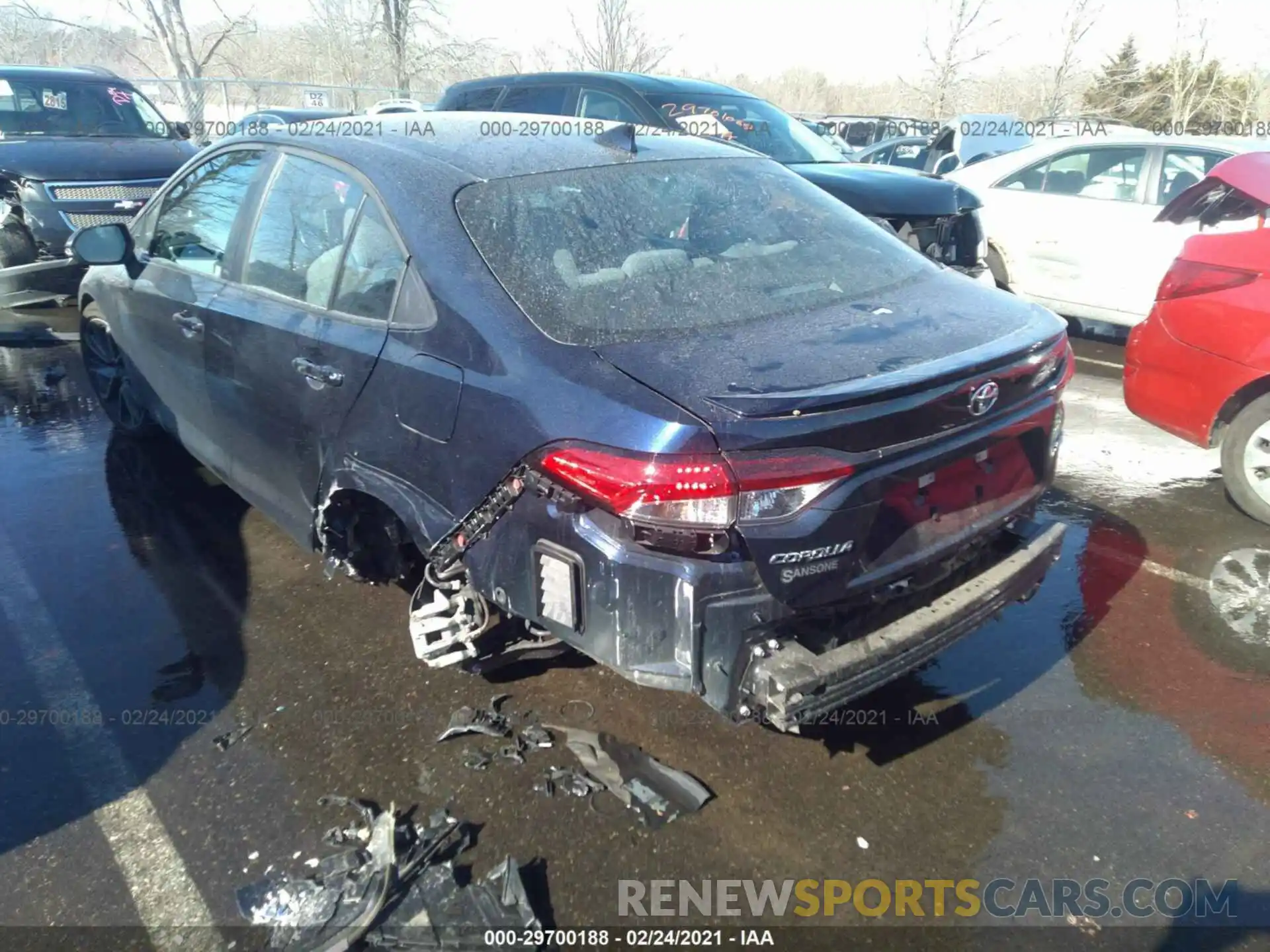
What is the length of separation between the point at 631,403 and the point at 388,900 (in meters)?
1.39

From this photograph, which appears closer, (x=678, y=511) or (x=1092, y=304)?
(x=678, y=511)

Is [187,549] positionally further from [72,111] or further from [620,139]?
[72,111]

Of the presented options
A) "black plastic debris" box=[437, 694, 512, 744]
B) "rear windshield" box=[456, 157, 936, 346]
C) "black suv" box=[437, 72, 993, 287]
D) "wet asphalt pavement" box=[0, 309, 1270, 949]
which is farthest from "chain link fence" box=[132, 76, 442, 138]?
"black plastic debris" box=[437, 694, 512, 744]

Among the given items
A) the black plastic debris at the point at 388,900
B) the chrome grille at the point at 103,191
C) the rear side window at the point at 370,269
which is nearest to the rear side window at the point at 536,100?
the chrome grille at the point at 103,191

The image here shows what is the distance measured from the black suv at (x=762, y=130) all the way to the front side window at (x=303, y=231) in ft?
11.8

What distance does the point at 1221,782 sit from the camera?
2.83m

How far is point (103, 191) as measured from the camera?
828cm

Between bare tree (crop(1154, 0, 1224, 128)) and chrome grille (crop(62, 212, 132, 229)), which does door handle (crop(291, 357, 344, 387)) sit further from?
bare tree (crop(1154, 0, 1224, 128))

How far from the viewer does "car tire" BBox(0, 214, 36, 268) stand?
26.2 feet

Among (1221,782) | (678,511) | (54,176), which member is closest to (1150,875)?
(1221,782)

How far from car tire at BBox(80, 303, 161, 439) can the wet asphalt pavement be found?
0.97 metres

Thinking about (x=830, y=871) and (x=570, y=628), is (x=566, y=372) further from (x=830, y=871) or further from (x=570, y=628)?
(x=830, y=871)

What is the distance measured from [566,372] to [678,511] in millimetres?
481

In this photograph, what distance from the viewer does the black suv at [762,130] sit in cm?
629
